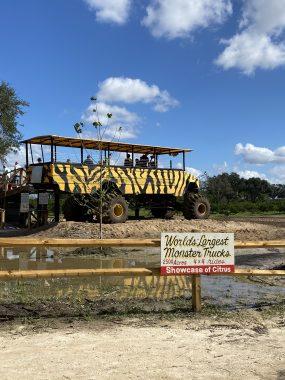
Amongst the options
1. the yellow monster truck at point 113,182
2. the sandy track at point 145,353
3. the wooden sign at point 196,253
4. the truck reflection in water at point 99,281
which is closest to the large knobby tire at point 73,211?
the yellow monster truck at point 113,182

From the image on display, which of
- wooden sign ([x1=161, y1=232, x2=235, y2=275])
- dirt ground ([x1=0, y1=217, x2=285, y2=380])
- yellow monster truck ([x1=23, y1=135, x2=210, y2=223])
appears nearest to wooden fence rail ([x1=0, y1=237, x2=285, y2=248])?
wooden sign ([x1=161, y1=232, x2=235, y2=275])

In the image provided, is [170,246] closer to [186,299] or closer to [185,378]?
[186,299]

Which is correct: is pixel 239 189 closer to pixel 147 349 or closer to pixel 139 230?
pixel 139 230

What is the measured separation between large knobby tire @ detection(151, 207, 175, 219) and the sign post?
65.1 feet

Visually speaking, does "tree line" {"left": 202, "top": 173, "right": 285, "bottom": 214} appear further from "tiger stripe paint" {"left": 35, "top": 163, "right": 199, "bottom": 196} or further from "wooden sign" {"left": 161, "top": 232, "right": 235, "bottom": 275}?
"wooden sign" {"left": 161, "top": 232, "right": 235, "bottom": 275}

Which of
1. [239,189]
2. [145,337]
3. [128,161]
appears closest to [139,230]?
[128,161]

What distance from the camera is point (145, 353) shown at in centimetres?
602

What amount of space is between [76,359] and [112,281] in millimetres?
5611

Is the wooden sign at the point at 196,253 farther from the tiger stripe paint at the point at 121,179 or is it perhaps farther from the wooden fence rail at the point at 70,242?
the tiger stripe paint at the point at 121,179

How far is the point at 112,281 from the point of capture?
1135cm

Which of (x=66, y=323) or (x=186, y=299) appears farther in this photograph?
(x=186, y=299)

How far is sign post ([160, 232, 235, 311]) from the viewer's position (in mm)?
8039

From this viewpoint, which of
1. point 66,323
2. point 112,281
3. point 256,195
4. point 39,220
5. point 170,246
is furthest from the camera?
point 256,195

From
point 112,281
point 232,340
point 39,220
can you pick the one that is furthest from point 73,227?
point 232,340
